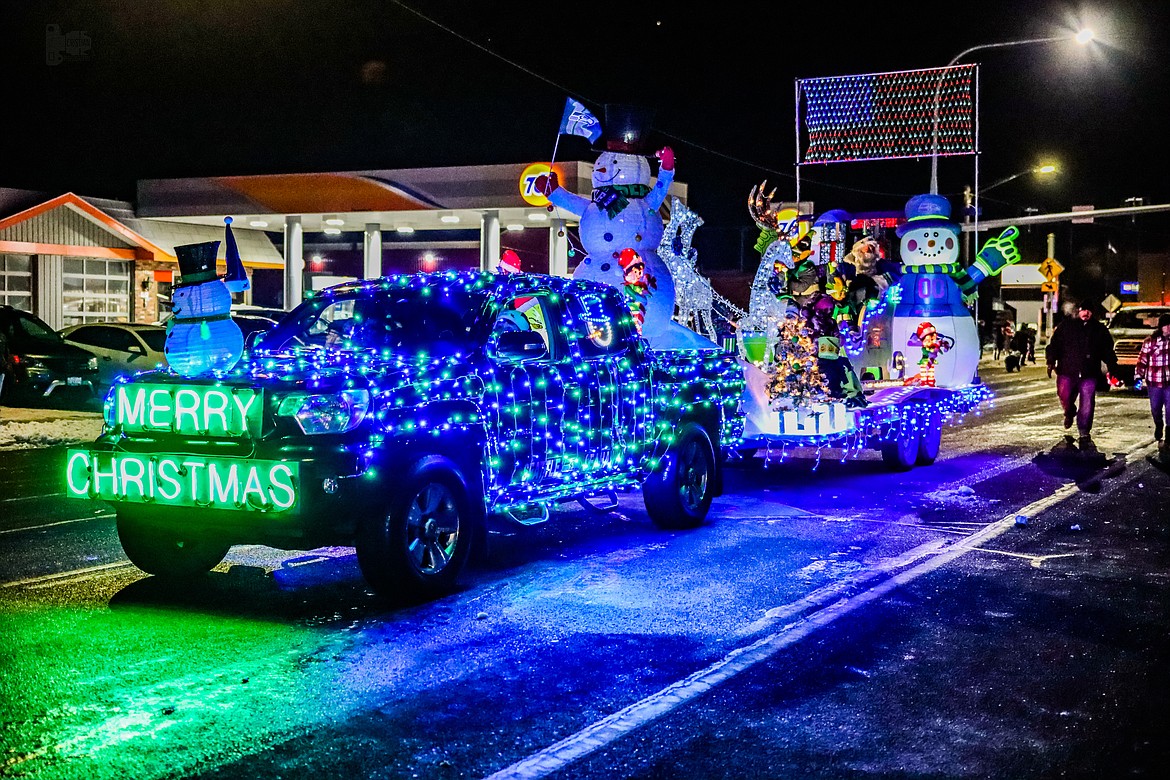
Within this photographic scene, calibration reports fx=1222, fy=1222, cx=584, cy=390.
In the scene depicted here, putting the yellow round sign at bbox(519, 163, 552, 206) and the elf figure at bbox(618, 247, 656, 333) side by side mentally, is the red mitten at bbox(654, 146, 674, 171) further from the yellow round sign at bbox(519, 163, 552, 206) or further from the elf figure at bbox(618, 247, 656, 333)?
the yellow round sign at bbox(519, 163, 552, 206)

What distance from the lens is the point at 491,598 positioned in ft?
23.6

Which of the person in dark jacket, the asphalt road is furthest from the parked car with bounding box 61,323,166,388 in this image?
the person in dark jacket

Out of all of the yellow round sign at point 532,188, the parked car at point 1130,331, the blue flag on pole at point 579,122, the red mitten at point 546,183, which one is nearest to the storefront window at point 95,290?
the yellow round sign at point 532,188

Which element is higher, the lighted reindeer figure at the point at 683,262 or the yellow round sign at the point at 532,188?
the yellow round sign at the point at 532,188

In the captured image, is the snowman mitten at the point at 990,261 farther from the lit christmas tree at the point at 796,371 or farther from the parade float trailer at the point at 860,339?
the lit christmas tree at the point at 796,371

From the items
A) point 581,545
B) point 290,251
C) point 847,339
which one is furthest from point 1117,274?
point 581,545

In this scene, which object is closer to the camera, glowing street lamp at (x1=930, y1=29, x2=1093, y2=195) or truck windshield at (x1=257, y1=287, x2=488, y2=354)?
truck windshield at (x1=257, y1=287, x2=488, y2=354)

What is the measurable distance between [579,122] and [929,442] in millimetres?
6347

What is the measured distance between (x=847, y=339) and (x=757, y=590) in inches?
289

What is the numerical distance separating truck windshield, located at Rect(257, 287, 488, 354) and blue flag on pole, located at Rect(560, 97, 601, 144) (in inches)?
340

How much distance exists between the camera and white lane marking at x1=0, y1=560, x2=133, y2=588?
7.32m

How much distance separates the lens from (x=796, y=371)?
1262 centimetres

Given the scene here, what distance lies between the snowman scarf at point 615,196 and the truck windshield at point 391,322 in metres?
8.62

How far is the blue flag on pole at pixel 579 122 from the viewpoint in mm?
16500
